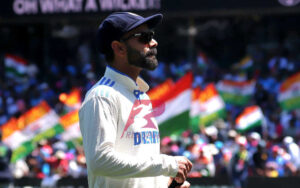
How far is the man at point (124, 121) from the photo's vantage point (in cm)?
Result: 329

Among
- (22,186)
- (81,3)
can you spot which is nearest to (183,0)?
(81,3)

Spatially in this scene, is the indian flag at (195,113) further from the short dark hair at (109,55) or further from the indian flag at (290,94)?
the short dark hair at (109,55)

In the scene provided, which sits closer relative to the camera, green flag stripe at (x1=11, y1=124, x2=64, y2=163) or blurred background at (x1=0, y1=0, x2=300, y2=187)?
blurred background at (x1=0, y1=0, x2=300, y2=187)

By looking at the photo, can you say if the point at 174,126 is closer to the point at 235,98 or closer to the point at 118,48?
the point at 235,98

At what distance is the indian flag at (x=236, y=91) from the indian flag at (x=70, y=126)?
453cm

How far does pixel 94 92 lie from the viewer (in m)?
3.40

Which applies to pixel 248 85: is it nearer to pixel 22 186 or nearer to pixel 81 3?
pixel 81 3

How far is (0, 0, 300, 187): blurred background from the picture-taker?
1361 centimetres

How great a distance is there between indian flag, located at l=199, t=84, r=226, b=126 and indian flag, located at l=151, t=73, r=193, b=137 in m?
2.93

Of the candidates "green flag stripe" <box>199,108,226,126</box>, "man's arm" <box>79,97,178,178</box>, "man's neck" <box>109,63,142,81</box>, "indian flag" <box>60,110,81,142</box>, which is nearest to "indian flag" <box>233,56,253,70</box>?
"green flag stripe" <box>199,108,226,126</box>

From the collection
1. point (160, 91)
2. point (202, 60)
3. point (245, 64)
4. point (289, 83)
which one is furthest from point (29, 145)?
point (245, 64)

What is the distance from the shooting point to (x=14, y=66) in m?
22.9

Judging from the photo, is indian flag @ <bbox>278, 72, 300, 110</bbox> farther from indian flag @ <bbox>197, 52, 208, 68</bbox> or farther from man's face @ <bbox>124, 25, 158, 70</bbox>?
man's face @ <bbox>124, 25, 158, 70</bbox>

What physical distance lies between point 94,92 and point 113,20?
35 cm
